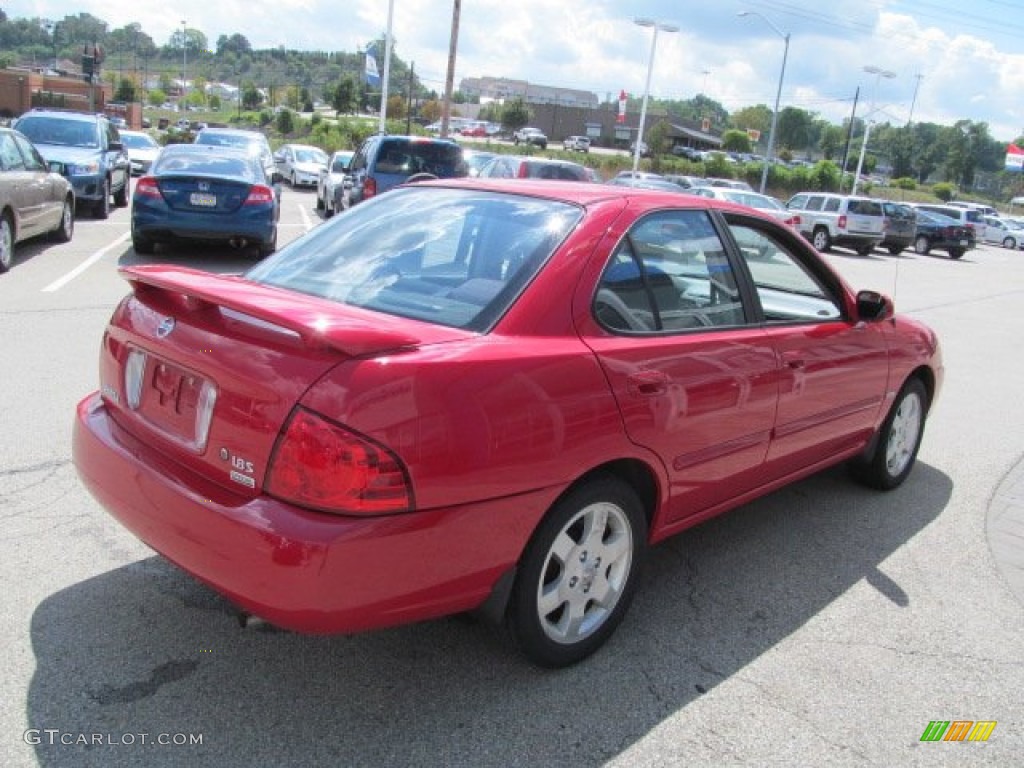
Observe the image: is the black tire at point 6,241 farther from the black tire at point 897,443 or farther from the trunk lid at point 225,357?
the black tire at point 897,443

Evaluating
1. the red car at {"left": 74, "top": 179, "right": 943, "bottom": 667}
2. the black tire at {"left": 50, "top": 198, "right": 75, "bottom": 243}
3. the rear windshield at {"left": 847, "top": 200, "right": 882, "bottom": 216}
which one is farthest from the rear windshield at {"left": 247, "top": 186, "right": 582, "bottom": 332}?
the rear windshield at {"left": 847, "top": 200, "right": 882, "bottom": 216}

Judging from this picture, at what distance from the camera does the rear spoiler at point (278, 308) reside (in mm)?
2404

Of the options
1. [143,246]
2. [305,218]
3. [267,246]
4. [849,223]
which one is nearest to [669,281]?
[267,246]

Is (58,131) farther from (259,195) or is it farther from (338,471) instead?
(338,471)

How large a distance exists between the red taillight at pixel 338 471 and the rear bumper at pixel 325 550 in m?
0.04

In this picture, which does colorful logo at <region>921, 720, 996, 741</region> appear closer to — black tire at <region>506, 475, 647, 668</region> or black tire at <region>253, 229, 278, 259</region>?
black tire at <region>506, 475, 647, 668</region>

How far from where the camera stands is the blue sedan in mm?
10625

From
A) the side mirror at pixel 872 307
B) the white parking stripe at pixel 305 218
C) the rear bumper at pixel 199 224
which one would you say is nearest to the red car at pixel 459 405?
the side mirror at pixel 872 307

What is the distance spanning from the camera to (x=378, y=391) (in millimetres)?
2350

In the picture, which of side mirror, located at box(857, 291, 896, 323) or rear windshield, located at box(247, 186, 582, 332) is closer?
rear windshield, located at box(247, 186, 582, 332)

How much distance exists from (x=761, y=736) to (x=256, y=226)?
31.4 feet

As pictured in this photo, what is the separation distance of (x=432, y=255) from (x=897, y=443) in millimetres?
3248

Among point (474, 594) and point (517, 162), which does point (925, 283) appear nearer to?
point (517, 162)

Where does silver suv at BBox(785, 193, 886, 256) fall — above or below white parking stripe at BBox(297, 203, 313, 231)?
above
